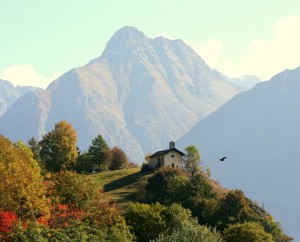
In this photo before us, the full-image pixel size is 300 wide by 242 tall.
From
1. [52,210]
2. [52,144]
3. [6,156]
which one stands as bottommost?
[52,210]

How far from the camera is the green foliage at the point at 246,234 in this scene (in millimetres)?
57094

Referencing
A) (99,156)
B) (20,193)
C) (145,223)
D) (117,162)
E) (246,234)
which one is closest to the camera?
(20,193)

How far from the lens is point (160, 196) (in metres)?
81.6

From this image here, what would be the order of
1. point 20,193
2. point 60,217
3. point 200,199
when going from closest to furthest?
1. point 60,217
2. point 20,193
3. point 200,199

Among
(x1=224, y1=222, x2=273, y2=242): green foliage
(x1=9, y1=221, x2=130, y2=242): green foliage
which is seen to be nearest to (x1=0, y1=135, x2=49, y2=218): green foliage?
(x1=9, y1=221, x2=130, y2=242): green foliage

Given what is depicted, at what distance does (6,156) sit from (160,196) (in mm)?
30533

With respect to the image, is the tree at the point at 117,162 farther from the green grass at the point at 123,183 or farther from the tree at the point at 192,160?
the tree at the point at 192,160

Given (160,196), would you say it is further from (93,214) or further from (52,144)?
(52,144)

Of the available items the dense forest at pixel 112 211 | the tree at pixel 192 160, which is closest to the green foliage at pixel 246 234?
the dense forest at pixel 112 211

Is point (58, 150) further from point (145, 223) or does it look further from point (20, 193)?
point (20, 193)

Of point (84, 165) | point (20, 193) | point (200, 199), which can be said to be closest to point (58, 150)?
point (84, 165)

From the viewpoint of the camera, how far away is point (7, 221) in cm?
4369

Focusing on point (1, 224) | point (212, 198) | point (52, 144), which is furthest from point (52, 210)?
point (52, 144)

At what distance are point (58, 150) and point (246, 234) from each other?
6487cm
